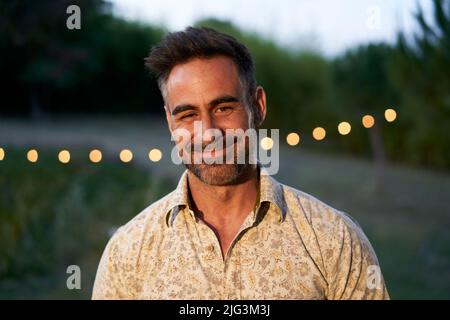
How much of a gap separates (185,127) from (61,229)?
4715 millimetres

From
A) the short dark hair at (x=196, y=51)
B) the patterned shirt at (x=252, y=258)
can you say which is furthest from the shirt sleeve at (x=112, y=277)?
the short dark hair at (x=196, y=51)

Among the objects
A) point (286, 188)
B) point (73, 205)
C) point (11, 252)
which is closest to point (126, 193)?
point (73, 205)

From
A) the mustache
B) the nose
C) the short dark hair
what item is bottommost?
the mustache

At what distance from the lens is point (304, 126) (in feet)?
31.7

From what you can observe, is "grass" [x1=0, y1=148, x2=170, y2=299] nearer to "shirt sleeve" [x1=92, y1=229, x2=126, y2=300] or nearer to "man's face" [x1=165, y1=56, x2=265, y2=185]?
"shirt sleeve" [x1=92, y1=229, x2=126, y2=300]

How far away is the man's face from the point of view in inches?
71.3

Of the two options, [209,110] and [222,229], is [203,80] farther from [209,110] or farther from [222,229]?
[222,229]

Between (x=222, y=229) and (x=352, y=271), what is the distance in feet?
1.17

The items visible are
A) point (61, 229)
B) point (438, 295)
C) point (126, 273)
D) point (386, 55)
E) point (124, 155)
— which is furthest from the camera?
point (386, 55)

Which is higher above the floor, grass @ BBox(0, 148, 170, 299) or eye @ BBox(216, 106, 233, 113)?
eye @ BBox(216, 106, 233, 113)

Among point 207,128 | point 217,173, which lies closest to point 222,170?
point 217,173

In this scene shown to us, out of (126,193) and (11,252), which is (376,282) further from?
(126,193)

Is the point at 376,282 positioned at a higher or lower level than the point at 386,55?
lower

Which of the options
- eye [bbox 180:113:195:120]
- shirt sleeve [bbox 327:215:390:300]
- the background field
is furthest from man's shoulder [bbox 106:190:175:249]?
the background field
